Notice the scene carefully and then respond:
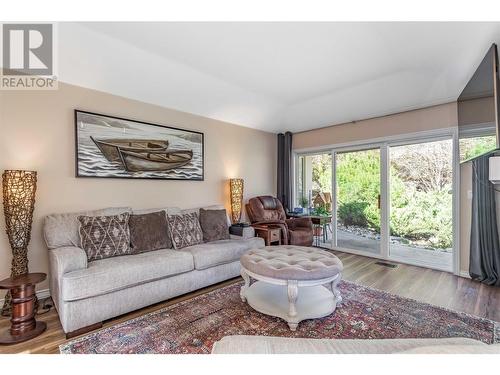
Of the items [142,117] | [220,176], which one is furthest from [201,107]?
[220,176]

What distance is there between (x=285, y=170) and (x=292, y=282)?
3437 mm

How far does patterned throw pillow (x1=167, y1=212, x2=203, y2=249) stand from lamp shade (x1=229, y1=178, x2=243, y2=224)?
1.01 meters

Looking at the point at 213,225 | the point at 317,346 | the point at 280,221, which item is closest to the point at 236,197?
the point at 280,221

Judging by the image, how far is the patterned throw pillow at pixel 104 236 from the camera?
2.43 metres

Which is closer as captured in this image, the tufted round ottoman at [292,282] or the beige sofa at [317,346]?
the beige sofa at [317,346]

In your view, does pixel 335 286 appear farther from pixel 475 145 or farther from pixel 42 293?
pixel 42 293

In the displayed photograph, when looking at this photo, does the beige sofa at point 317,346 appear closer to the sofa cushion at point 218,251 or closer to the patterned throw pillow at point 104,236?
the sofa cushion at point 218,251

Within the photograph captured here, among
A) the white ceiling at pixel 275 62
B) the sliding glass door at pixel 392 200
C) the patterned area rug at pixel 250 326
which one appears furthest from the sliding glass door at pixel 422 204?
the patterned area rug at pixel 250 326

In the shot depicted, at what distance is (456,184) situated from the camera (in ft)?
11.1

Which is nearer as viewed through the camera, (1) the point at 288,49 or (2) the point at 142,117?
(1) the point at 288,49

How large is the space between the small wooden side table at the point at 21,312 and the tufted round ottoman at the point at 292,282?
5.80ft
